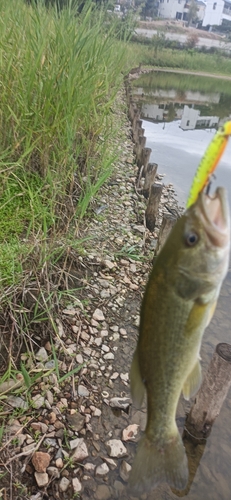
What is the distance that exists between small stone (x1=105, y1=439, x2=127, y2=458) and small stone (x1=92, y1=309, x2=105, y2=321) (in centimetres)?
120

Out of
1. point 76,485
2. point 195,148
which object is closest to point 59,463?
point 76,485

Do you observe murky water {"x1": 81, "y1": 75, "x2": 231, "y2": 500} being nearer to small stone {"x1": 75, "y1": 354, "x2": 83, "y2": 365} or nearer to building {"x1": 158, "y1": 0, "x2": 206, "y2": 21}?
small stone {"x1": 75, "y1": 354, "x2": 83, "y2": 365}

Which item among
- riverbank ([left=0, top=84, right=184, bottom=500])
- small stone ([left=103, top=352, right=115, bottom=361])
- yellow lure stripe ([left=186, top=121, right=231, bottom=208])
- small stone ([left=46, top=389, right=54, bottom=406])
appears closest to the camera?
yellow lure stripe ([left=186, top=121, right=231, bottom=208])

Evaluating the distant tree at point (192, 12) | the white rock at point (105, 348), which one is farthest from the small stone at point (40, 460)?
the distant tree at point (192, 12)

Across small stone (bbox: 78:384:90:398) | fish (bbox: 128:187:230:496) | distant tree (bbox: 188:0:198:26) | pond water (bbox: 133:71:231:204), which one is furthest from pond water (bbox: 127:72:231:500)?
distant tree (bbox: 188:0:198:26)

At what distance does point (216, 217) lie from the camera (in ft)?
3.32

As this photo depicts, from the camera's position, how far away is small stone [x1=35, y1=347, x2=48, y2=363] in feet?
10.2

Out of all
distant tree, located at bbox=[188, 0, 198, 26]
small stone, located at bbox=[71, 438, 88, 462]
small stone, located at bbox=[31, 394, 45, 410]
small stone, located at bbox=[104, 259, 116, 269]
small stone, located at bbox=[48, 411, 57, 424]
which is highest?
distant tree, located at bbox=[188, 0, 198, 26]

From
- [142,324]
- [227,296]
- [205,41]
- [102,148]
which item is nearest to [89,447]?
[142,324]

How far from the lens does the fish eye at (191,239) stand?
105cm

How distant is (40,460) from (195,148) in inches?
422

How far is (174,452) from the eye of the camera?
1.39m

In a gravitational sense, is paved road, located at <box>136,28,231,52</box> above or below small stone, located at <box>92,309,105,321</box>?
above

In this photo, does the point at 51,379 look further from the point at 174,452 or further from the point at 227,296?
the point at 227,296
